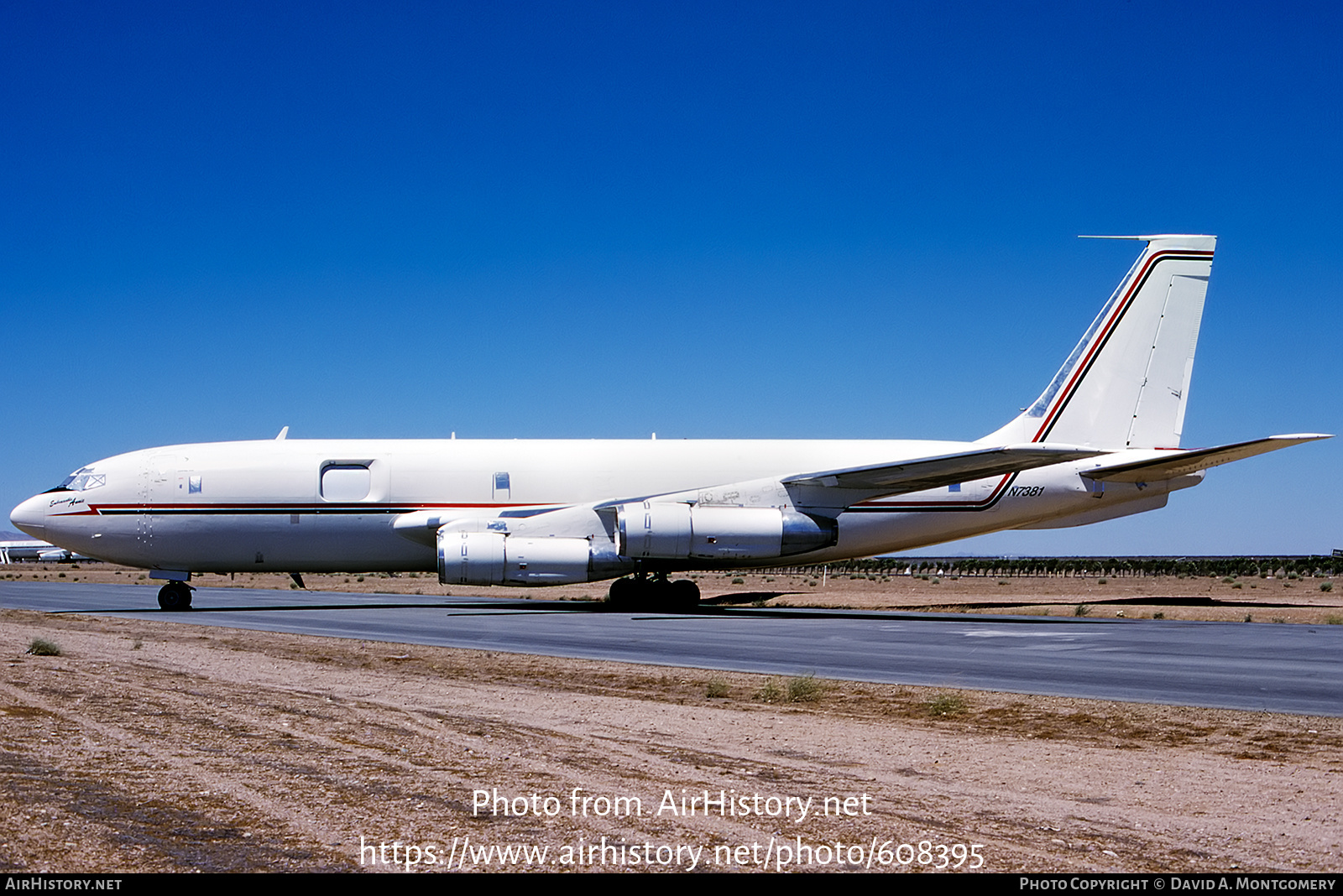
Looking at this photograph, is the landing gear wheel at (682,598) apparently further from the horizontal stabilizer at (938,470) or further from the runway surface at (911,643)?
the horizontal stabilizer at (938,470)

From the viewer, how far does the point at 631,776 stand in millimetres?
7027

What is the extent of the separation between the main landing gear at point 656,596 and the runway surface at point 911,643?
2.42 feet

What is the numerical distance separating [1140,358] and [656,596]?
14.0 meters

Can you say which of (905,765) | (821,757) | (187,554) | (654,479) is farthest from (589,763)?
(187,554)

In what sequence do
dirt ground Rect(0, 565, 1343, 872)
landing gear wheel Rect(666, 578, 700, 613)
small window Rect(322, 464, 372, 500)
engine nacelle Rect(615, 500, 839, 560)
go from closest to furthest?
1. dirt ground Rect(0, 565, 1343, 872)
2. engine nacelle Rect(615, 500, 839, 560)
3. small window Rect(322, 464, 372, 500)
4. landing gear wheel Rect(666, 578, 700, 613)

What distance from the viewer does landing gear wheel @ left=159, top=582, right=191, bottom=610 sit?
26.3 metres

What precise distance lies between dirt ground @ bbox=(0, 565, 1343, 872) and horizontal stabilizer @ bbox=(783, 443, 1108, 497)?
40.3ft

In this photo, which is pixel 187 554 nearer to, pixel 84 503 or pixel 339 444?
pixel 84 503

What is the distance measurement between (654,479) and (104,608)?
13624 millimetres

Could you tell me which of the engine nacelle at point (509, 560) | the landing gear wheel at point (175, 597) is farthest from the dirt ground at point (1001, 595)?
Answer: the engine nacelle at point (509, 560)

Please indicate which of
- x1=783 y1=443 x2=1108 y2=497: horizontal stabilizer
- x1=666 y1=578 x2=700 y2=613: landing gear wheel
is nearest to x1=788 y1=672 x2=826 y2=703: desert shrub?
x1=783 y1=443 x2=1108 y2=497: horizontal stabilizer

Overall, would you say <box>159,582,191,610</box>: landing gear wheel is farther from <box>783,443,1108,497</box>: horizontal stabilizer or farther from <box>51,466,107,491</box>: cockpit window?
<box>783,443,1108,497</box>: horizontal stabilizer

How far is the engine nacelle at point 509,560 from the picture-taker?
24.3 metres

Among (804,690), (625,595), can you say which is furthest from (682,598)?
(804,690)
